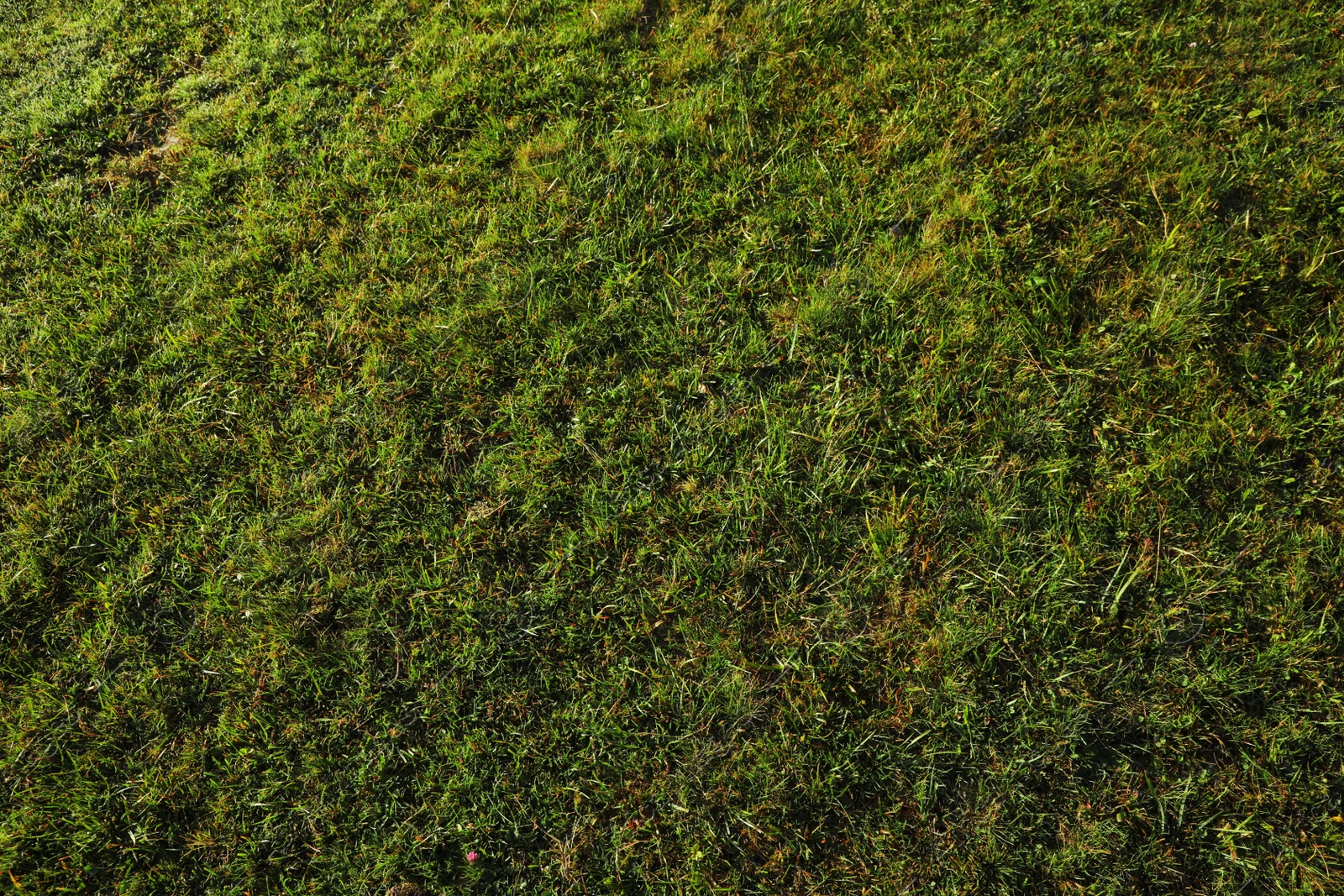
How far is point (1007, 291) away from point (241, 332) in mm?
Answer: 3337

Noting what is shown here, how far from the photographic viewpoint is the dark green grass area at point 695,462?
7.80 feet

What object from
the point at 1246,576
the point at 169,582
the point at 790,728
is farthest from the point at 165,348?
the point at 1246,576

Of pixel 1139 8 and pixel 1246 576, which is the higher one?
pixel 1139 8

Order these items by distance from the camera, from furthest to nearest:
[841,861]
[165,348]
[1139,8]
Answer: [1139,8] → [165,348] → [841,861]

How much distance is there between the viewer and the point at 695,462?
2.96 meters

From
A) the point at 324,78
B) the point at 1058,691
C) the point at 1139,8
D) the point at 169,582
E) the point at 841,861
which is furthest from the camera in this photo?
the point at 324,78

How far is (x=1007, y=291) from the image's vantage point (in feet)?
10.5

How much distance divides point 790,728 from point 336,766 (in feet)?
4.92

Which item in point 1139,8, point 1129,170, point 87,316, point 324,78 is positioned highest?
point 324,78

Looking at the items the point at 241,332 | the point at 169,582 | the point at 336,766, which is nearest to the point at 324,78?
the point at 241,332

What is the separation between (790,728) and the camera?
2492 millimetres

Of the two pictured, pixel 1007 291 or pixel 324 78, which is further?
pixel 324 78

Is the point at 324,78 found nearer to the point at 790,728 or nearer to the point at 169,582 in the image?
the point at 169,582

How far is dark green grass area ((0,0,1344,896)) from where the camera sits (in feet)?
7.80
